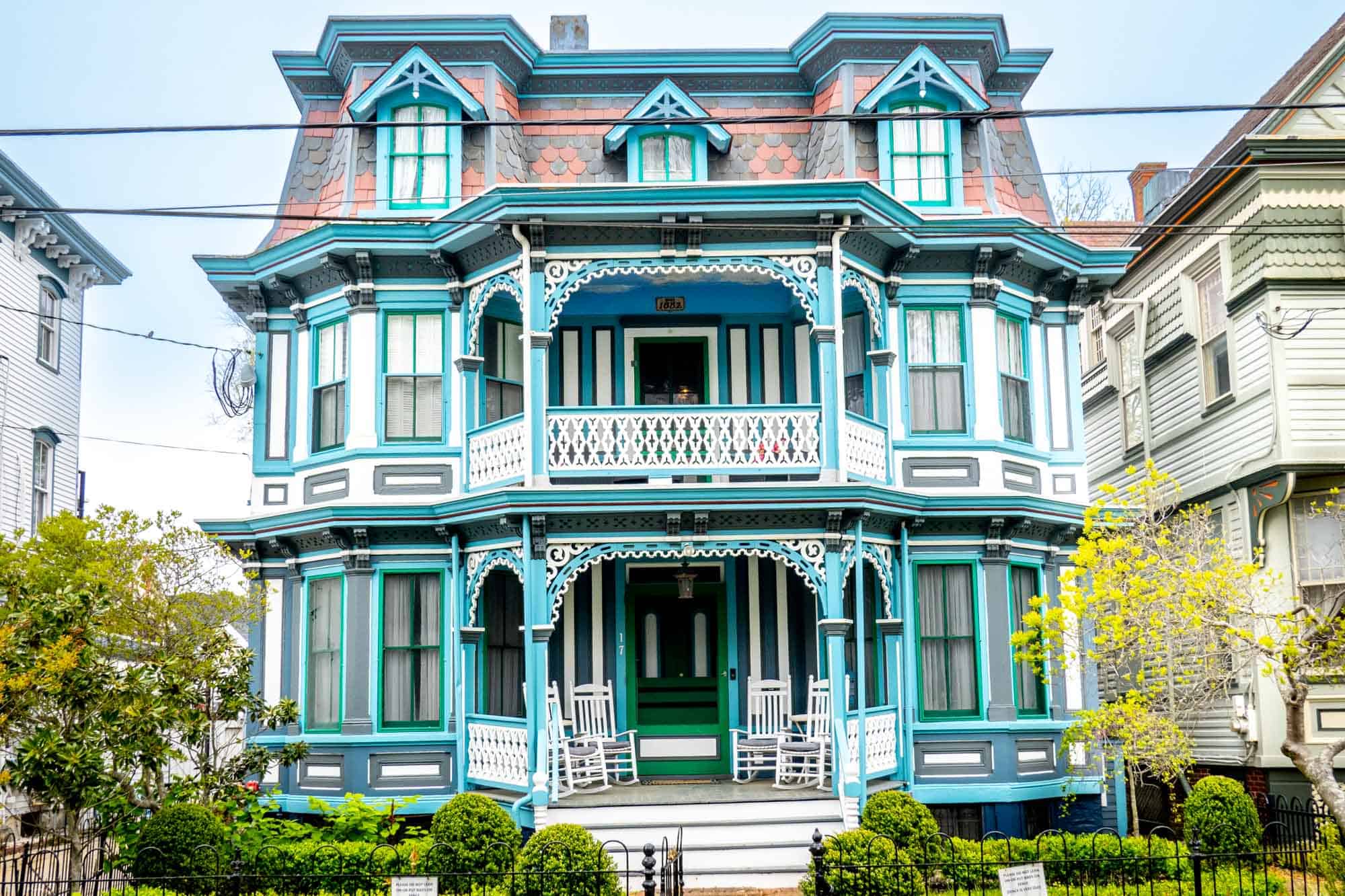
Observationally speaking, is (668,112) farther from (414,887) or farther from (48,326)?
(48,326)

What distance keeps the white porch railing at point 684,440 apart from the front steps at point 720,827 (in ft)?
12.4

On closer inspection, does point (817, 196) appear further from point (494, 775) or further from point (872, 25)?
point (494, 775)

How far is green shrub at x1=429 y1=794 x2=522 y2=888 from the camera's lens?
46.1ft

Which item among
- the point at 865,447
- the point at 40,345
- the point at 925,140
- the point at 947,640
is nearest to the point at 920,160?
the point at 925,140

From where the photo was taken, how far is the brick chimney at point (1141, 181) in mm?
25922

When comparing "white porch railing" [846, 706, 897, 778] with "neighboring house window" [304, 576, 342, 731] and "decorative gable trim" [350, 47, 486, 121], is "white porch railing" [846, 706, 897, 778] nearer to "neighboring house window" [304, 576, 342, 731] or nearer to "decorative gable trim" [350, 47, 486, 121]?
"neighboring house window" [304, 576, 342, 731]

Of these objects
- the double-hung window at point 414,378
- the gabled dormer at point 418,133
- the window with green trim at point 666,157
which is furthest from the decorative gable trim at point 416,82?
the double-hung window at point 414,378

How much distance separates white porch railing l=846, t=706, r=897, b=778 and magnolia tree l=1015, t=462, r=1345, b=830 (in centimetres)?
191

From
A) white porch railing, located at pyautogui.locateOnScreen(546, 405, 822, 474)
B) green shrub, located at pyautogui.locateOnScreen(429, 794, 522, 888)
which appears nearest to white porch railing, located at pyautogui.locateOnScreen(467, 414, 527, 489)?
white porch railing, located at pyautogui.locateOnScreen(546, 405, 822, 474)

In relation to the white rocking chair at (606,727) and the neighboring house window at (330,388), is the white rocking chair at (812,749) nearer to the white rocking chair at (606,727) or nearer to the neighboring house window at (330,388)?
the white rocking chair at (606,727)

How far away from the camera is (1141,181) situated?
2648 centimetres

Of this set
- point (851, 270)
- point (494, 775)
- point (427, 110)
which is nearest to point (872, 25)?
point (851, 270)

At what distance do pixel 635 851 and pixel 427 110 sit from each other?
33.7 ft

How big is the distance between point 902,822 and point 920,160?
9.31m
